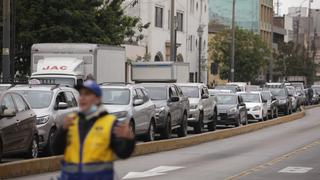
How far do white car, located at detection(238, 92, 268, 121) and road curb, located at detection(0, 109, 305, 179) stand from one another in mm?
2644

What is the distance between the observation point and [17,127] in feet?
50.1

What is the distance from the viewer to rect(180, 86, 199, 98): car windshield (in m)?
28.4

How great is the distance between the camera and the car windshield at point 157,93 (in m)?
24.2

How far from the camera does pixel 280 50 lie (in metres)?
93.4

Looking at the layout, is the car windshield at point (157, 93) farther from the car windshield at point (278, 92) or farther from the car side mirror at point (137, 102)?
the car windshield at point (278, 92)

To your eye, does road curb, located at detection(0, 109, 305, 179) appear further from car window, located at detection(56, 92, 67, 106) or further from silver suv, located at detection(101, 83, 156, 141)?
car window, located at detection(56, 92, 67, 106)

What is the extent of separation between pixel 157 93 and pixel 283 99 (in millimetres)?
22856

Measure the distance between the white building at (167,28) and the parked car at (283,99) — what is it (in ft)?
36.0

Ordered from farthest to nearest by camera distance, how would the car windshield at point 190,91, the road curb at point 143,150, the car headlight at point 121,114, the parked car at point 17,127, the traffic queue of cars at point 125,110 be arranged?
the car windshield at point 190,91 → the car headlight at point 121,114 → the traffic queue of cars at point 125,110 → the parked car at point 17,127 → the road curb at point 143,150

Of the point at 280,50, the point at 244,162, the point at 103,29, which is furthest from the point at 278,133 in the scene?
the point at 280,50

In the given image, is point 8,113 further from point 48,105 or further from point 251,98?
point 251,98

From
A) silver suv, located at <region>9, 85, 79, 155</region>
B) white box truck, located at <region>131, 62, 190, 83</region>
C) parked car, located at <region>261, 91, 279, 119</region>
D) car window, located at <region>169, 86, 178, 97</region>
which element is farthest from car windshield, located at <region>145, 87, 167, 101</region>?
parked car, located at <region>261, 91, 279, 119</region>

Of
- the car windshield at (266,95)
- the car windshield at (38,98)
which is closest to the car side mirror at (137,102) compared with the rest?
the car windshield at (38,98)

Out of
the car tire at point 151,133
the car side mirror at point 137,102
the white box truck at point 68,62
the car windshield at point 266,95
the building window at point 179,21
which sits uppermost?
the building window at point 179,21
